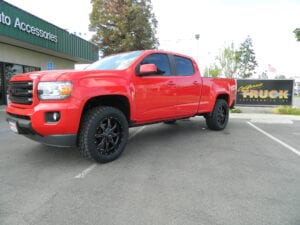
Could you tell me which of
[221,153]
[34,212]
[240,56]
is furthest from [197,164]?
[240,56]

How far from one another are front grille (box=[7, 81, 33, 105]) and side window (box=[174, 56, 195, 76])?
115 inches

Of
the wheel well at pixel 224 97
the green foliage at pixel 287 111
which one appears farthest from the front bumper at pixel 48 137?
the green foliage at pixel 287 111

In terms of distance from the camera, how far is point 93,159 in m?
3.48

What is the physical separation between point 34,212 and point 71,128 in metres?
1.20

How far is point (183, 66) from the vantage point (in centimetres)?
527

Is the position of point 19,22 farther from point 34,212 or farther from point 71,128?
point 34,212

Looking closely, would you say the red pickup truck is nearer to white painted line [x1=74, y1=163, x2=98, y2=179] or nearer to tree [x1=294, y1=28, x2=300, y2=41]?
white painted line [x1=74, y1=163, x2=98, y2=179]

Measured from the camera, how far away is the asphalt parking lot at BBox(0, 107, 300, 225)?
7.24 ft

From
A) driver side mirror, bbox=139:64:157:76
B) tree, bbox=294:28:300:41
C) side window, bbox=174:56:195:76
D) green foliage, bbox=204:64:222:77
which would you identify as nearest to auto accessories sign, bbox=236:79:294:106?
side window, bbox=174:56:195:76

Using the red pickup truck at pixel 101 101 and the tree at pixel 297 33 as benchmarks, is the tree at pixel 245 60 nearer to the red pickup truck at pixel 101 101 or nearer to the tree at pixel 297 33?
the tree at pixel 297 33

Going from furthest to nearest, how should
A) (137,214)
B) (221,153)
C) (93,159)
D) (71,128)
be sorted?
1. (221,153)
2. (93,159)
3. (71,128)
4. (137,214)

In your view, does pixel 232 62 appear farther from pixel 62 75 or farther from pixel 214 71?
pixel 62 75

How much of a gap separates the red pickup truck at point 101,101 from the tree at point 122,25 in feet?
60.9

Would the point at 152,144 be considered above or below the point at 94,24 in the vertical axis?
below
